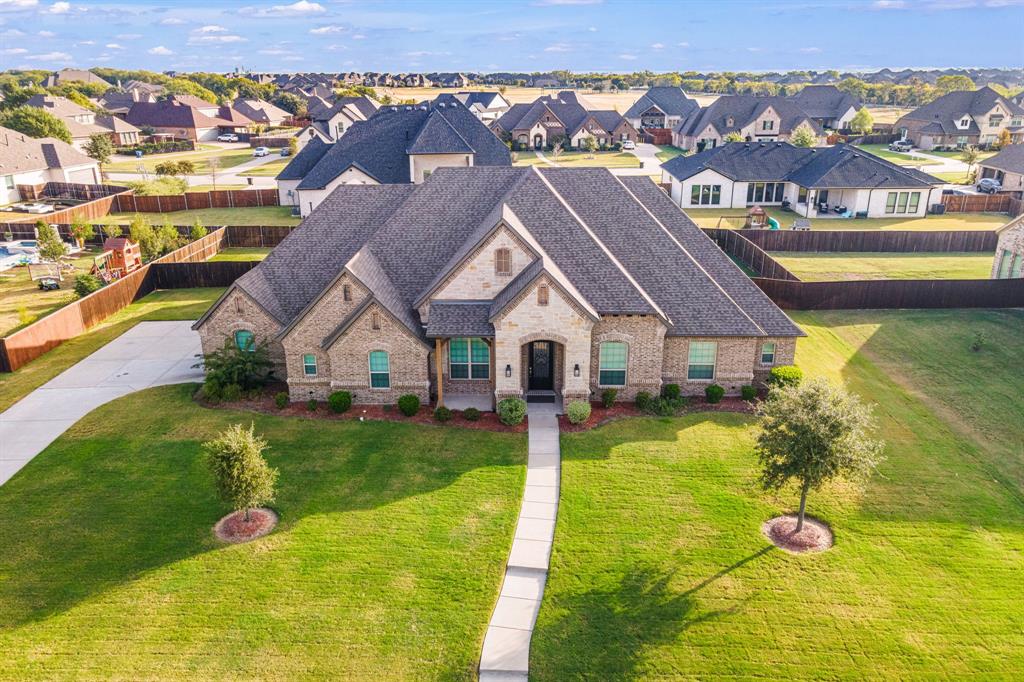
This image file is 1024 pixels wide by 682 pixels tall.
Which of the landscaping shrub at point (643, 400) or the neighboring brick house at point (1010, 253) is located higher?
the neighboring brick house at point (1010, 253)

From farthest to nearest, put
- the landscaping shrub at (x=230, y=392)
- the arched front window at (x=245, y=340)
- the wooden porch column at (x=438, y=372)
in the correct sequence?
the arched front window at (x=245, y=340) → the landscaping shrub at (x=230, y=392) → the wooden porch column at (x=438, y=372)

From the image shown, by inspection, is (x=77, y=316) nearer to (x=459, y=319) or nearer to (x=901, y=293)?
(x=459, y=319)

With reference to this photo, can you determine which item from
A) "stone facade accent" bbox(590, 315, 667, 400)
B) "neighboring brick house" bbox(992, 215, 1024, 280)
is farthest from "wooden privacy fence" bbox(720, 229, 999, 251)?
"stone facade accent" bbox(590, 315, 667, 400)

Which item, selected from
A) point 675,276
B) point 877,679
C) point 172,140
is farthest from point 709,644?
point 172,140

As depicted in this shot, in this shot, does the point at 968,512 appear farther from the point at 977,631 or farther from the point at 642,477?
the point at 642,477

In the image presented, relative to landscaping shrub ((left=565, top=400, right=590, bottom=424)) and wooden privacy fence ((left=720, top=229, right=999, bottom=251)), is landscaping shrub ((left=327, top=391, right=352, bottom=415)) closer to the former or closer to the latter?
landscaping shrub ((left=565, top=400, right=590, bottom=424))

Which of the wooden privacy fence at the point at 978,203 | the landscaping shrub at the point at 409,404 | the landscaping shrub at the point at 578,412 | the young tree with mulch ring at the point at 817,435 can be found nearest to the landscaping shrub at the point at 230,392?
the landscaping shrub at the point at 409,404

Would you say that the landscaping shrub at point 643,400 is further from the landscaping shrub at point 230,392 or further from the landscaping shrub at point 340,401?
the landscaping shrub at point 230,392
